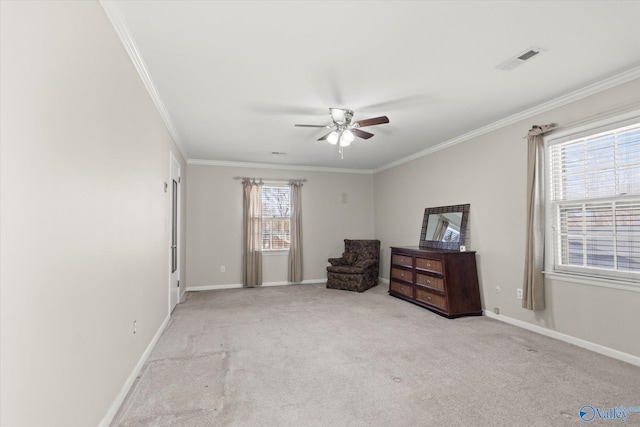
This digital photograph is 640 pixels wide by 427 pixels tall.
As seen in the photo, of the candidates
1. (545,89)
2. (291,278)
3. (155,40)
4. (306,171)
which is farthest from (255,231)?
(545,89)

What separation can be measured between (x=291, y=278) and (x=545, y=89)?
17.3ft

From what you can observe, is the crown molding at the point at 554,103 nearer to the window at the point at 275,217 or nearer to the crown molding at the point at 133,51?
the window at the point at 275,217

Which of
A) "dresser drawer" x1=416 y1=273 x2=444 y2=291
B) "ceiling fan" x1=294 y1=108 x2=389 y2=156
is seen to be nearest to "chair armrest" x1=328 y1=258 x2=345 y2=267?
"dresser drawer" x1=416 y1=273 x2=444 y2=291

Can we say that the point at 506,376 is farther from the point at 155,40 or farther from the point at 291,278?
the point at 291,278

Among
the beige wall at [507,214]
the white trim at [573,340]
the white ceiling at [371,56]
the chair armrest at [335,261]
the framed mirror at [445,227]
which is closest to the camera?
the white ceiling at [371,56]

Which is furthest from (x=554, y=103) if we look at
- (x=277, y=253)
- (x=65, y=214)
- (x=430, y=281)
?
(x=277, y=253)

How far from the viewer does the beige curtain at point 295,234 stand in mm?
6914

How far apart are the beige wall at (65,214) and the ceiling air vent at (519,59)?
2.94 metres

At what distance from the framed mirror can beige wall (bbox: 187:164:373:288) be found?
2.11m

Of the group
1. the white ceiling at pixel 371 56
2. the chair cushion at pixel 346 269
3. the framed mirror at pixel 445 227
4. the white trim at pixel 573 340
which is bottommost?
the white trim at pixel 573 340

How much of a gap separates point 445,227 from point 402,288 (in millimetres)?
1210

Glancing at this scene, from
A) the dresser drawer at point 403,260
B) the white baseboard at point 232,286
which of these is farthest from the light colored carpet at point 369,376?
the white baseboard at point 232,286

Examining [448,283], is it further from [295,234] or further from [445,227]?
[295,234]

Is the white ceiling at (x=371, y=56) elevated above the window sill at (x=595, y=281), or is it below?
above
